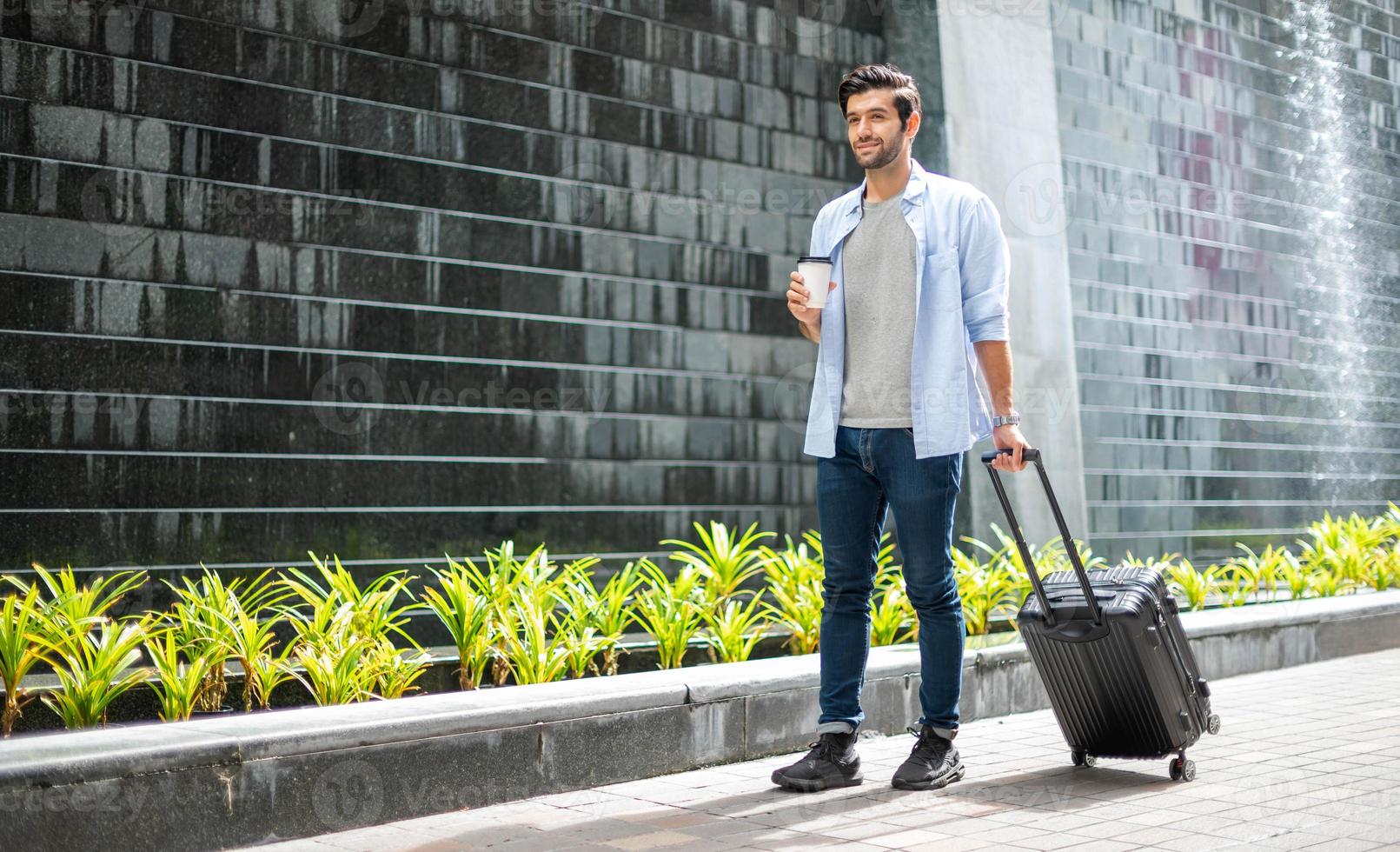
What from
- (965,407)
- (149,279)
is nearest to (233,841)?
(965,407)

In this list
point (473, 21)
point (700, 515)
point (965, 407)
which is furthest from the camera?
point (700, 515)

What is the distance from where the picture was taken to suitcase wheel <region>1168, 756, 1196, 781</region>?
423cm

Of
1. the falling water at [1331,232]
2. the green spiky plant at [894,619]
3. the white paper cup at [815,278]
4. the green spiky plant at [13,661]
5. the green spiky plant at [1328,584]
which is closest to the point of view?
the green spiky plant at [13,661]

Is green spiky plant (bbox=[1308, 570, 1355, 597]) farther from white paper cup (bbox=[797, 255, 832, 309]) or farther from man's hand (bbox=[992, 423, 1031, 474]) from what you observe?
white paper cup (bbox=[797, 255, 832, 309])

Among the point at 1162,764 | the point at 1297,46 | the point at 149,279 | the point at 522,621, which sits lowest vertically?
the point at 1162,764

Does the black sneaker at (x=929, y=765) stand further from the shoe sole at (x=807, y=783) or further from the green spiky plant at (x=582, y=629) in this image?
the green spiky plant at (x=582, y=629)

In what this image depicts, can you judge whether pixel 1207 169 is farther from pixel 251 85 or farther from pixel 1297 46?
pixel 251 85

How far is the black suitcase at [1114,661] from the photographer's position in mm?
4164

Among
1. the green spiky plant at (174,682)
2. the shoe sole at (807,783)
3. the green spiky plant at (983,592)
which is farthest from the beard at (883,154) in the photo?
the green spiky plant at (174,682)

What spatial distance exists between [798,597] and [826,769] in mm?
1775

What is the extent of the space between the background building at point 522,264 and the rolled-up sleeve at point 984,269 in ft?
10.2

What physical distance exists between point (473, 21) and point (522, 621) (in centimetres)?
344

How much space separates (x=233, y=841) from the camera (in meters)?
3.48

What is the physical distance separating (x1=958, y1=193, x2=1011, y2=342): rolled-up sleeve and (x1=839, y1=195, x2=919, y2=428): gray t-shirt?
18 cm
